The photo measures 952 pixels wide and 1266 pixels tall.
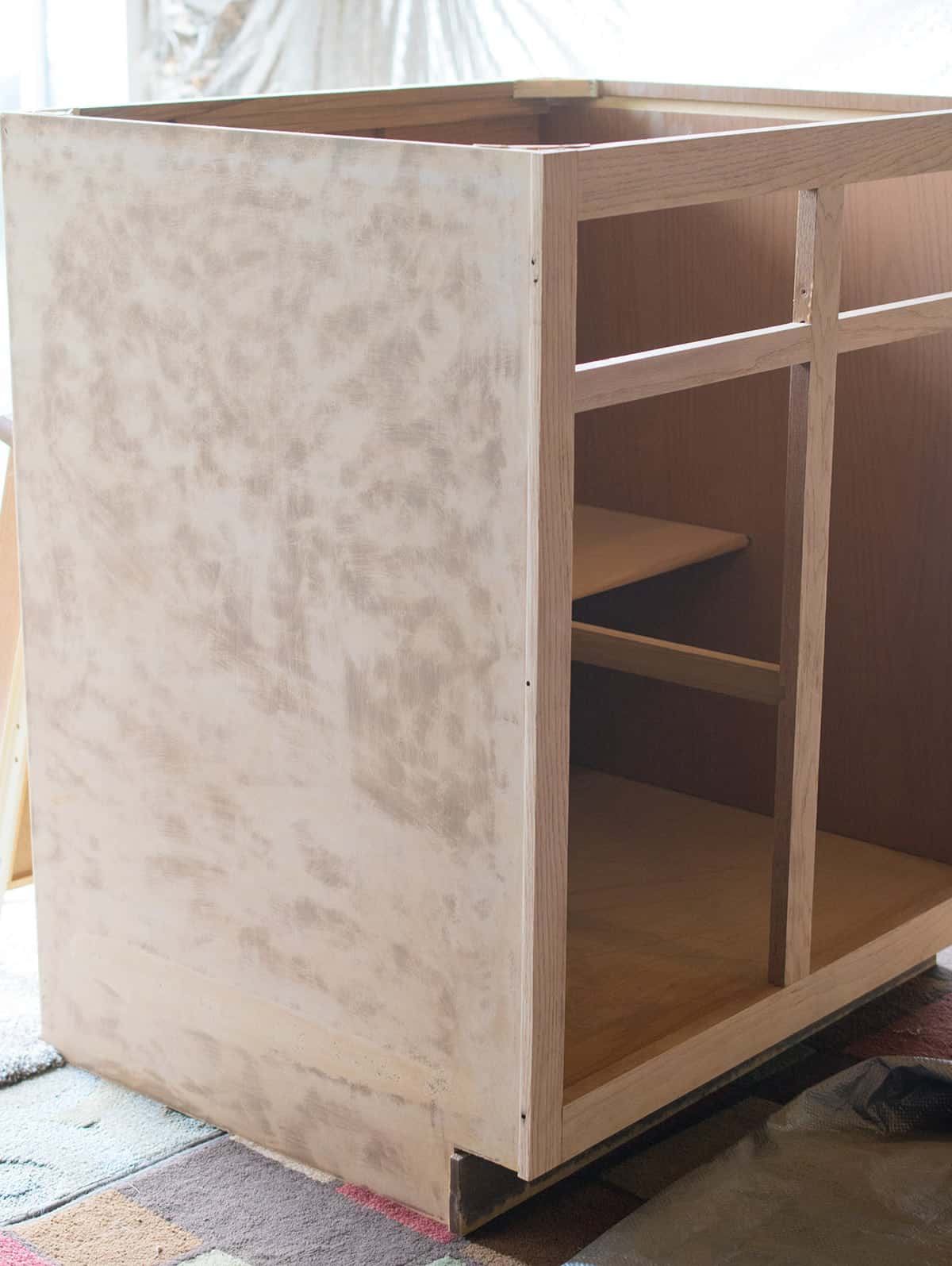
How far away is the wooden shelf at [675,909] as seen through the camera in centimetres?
176

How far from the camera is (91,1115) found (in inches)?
71.5

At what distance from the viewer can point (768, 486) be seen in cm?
228

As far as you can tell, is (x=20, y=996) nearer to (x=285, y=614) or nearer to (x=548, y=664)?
(x=285, y=614)

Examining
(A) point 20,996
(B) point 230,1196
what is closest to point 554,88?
(A) point 20,996

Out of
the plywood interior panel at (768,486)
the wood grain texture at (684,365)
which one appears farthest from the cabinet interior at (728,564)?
the wood grain texture at (684,365)

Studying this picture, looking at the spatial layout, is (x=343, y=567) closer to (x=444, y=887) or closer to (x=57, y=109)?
(x=444, y=887)

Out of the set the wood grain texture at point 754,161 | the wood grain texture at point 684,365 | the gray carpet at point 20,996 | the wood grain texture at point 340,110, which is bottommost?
the gray carpet at point 20,996

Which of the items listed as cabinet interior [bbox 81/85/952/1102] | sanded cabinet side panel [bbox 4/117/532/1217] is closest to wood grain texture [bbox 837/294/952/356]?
cabinet interior [bbox 81/85/952/1102]

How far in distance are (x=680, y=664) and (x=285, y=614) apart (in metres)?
0.55

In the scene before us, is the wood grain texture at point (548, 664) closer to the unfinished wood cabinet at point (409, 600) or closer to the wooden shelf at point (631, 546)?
the unfinished wood cabinet at point (409, 600)

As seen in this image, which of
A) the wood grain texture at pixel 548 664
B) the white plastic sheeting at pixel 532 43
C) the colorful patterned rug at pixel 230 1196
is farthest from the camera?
→ the white plastic sheeting at pixel 532 43

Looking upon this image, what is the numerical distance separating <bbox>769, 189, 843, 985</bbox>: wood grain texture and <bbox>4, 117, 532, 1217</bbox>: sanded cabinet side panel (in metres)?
0.41

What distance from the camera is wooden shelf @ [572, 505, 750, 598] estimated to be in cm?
212

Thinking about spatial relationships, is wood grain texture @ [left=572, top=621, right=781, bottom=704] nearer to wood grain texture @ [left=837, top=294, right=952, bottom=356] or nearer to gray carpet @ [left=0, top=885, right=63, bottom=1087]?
wood grain texture @ [left=837, top=294, right=952, bottom=356]
